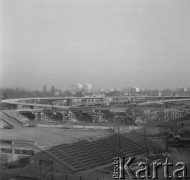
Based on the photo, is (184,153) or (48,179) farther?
(184,153)

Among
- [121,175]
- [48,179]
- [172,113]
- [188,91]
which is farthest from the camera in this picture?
[188,91]

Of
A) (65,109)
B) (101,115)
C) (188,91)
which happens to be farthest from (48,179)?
(188,91)

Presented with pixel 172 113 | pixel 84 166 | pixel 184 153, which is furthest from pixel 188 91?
pixel 84 166

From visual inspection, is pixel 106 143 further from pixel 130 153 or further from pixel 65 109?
pixel 65 109

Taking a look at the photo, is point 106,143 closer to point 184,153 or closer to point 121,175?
point 184,153

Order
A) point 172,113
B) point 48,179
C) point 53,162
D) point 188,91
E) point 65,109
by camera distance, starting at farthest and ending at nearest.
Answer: point 188,91, point 65,109, point 172,113, point 53,162, point 48,179

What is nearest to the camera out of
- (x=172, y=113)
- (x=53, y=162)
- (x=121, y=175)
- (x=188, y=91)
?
(x=121, y=175)

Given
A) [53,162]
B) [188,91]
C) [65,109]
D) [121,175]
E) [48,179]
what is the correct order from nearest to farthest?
[121,175] < [48,179] < [53,162] < [65,109] < [188,91]

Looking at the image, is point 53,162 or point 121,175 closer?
point 121,175
